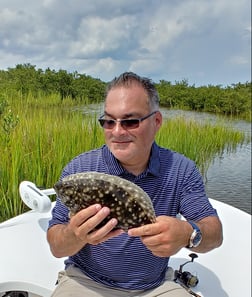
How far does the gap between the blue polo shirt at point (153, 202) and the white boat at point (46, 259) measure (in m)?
0.53

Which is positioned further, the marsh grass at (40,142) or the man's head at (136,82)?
the marsh grass at (40,142)

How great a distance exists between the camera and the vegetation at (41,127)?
3074 mm

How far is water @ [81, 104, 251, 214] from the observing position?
671 centimetres

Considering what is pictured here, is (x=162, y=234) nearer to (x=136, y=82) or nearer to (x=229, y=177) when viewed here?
(x=136, y=82)

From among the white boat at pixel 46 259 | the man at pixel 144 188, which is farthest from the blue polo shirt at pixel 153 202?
the white boat at pixel 46 259

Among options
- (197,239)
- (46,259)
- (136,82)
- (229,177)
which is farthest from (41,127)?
(229,177)

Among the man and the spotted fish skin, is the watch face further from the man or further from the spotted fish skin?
the spotted fish skin

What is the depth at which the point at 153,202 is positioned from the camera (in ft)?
4.62

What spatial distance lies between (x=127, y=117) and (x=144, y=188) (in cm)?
29

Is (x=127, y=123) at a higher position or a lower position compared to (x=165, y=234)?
higher

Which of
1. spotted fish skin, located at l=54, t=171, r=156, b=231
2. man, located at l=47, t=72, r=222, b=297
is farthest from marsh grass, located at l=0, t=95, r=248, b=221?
spotted fish skin, located at l=54, t=171, r=156, b=231

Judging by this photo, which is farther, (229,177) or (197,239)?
(229,177)

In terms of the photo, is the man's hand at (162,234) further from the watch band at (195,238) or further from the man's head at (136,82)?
the man's head at (136,82)

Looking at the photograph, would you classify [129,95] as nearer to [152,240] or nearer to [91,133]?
[152,240]
